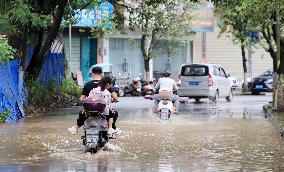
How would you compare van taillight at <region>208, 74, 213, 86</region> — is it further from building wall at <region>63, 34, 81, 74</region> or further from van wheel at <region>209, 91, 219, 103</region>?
building wall at <region>63, 34, 81, 74</region>

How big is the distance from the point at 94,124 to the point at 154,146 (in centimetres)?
195

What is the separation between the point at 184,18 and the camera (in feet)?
139

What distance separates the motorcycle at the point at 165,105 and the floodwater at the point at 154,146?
1.10 feet

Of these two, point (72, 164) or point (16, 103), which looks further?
point (16, 103)

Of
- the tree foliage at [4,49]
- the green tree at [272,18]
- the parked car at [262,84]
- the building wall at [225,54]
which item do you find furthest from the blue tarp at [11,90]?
the building wall at [225,54]

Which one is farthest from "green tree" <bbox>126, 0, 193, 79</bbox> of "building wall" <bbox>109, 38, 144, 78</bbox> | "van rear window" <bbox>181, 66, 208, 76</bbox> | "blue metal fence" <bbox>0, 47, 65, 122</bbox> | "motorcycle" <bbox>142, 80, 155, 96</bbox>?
"blue metal fence" <bbox>0, 47, 65, 122</bbox>

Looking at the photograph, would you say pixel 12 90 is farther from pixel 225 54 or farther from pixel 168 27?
pixel 225 54

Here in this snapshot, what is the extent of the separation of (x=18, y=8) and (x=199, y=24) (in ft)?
76.9

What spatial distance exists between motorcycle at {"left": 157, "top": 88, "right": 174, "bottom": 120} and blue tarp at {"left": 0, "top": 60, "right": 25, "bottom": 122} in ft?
13.3

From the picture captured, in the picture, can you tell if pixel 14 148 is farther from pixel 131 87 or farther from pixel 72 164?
pixel 131 87

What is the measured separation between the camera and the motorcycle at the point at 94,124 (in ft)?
40.4

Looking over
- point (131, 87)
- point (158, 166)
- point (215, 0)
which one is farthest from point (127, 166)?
point (131, 87)

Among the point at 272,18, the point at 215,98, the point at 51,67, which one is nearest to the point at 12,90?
the point at 272,18

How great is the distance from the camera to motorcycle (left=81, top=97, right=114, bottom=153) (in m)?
12.3
